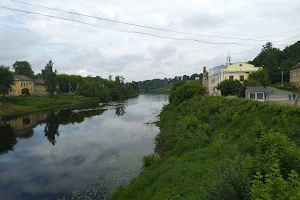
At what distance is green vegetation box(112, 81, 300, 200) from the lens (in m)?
7.15

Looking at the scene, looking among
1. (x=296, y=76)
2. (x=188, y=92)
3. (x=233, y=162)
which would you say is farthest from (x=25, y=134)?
(x=296, y=76)

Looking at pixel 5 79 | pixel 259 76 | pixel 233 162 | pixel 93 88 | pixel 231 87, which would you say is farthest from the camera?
pixel 93 88

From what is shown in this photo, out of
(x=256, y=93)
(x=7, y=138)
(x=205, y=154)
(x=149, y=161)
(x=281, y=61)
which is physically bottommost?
(x=7, y=138)

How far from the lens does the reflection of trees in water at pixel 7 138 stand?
28611 mm

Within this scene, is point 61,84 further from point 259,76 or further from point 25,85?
point 259,76

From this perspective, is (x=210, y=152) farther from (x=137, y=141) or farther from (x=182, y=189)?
(x=137, y=141)

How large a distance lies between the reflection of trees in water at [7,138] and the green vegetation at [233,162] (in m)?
18.9

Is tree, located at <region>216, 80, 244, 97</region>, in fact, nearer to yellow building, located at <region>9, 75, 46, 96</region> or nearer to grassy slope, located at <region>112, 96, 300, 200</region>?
grassy slope, located at <region>112, 96, 300, 200</region>

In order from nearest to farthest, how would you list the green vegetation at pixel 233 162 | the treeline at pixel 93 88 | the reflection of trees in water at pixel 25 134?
the green vegetation at pixel 233 162 → the reflection of trees in water at pixel 25 134 → the treeline at pixel 93 88

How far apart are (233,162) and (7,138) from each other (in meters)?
34.6

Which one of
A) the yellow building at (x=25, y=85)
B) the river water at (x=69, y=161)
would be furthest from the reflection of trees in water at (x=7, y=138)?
the yellow building at (x=25, y=85)

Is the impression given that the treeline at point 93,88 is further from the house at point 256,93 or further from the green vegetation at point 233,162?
the green vegetation at point 233,162

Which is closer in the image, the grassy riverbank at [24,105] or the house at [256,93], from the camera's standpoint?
the house at [256,93]

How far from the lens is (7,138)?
34.1 meters
